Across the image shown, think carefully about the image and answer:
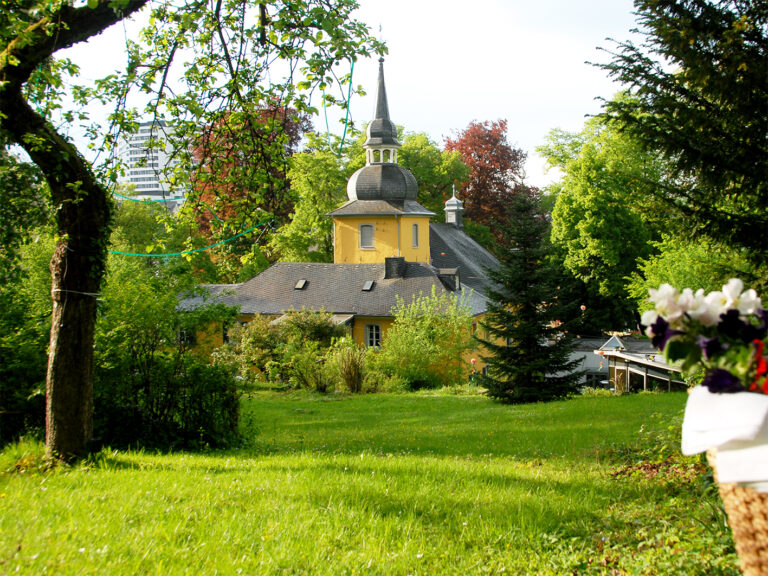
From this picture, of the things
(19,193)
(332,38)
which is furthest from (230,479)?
(332,38)

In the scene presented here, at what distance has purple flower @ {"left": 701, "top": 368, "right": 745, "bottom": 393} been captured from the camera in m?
2.47

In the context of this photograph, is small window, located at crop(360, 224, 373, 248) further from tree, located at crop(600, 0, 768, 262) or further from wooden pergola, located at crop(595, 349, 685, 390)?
tree, located at crop(600, 0, 768, 262)

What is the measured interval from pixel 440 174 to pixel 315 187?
10368mm

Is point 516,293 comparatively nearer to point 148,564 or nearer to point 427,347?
point 427,347

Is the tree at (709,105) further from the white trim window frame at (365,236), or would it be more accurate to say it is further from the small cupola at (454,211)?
the small cupola at (454,211)

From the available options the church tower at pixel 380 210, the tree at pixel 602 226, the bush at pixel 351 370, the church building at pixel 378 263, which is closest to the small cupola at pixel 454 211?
the church building at pixel 378 263

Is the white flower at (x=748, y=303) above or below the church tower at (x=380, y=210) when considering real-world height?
below

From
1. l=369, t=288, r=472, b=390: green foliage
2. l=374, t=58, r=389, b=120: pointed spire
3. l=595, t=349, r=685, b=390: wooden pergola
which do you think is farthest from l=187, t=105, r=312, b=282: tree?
l=374, t=58, r=389, b=120: pointed spire

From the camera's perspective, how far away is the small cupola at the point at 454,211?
54719 mm

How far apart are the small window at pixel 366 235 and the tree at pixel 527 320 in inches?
1027

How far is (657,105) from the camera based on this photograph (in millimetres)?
8648

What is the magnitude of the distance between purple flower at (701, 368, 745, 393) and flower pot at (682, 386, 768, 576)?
5cm

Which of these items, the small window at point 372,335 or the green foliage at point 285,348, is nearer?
the green foliage at point 285,348

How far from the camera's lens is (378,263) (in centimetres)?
4238
